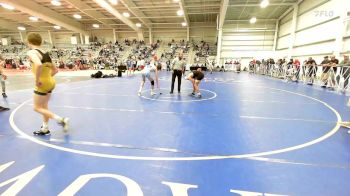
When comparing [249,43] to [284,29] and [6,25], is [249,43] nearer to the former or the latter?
[284,29]

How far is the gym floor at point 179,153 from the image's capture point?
2.66m

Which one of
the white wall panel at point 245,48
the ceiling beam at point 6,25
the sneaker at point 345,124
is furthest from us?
the ceiling beam at point 6,25

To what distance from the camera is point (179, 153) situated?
3543 mm

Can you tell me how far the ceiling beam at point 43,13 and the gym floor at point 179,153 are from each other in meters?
22.7

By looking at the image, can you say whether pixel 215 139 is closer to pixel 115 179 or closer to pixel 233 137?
pixel 233 137

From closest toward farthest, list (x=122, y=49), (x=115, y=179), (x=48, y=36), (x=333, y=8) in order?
(x=115, y=179), (x=333, y=8), (x=122, y=49), (x=48, y=36)

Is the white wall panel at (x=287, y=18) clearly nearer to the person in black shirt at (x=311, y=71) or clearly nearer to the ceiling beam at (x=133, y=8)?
the person in black shirt at (x=311, y=71)

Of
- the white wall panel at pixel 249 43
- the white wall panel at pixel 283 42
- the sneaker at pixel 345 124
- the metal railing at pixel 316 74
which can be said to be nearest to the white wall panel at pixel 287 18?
the white wall panel at pixel 283 42

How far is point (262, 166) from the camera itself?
10.4ft

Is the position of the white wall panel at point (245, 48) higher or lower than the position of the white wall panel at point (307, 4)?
lower

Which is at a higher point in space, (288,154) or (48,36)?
(48,36)

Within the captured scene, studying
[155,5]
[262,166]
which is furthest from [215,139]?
[155,5]

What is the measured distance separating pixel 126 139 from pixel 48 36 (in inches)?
1899

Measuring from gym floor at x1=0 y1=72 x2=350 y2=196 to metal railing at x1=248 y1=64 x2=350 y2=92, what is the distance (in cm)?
640
